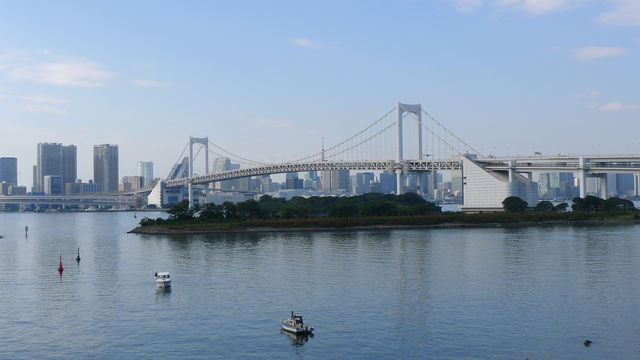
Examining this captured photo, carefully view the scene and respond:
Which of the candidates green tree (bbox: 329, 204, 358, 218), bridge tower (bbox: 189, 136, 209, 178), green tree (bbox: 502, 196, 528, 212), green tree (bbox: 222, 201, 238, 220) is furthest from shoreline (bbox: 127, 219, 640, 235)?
bridge tower (bbox: 189, 136, 209, 178)

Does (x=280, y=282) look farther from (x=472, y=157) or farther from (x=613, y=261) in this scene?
(x=472, y=157)

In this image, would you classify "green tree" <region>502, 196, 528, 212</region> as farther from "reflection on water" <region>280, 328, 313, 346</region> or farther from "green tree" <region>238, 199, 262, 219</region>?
"reflection on water" <region>280, 328, 313, 346</region>

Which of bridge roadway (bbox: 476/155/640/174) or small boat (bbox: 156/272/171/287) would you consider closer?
small boat (bbox: 156/272/171/287)

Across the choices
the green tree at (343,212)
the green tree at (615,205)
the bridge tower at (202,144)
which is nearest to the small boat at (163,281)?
the green tree at (343,212)

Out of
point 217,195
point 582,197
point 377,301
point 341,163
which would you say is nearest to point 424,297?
point 377,301

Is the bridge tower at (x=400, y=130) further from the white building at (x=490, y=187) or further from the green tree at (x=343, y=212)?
the green tree at (x=343, y=212)
